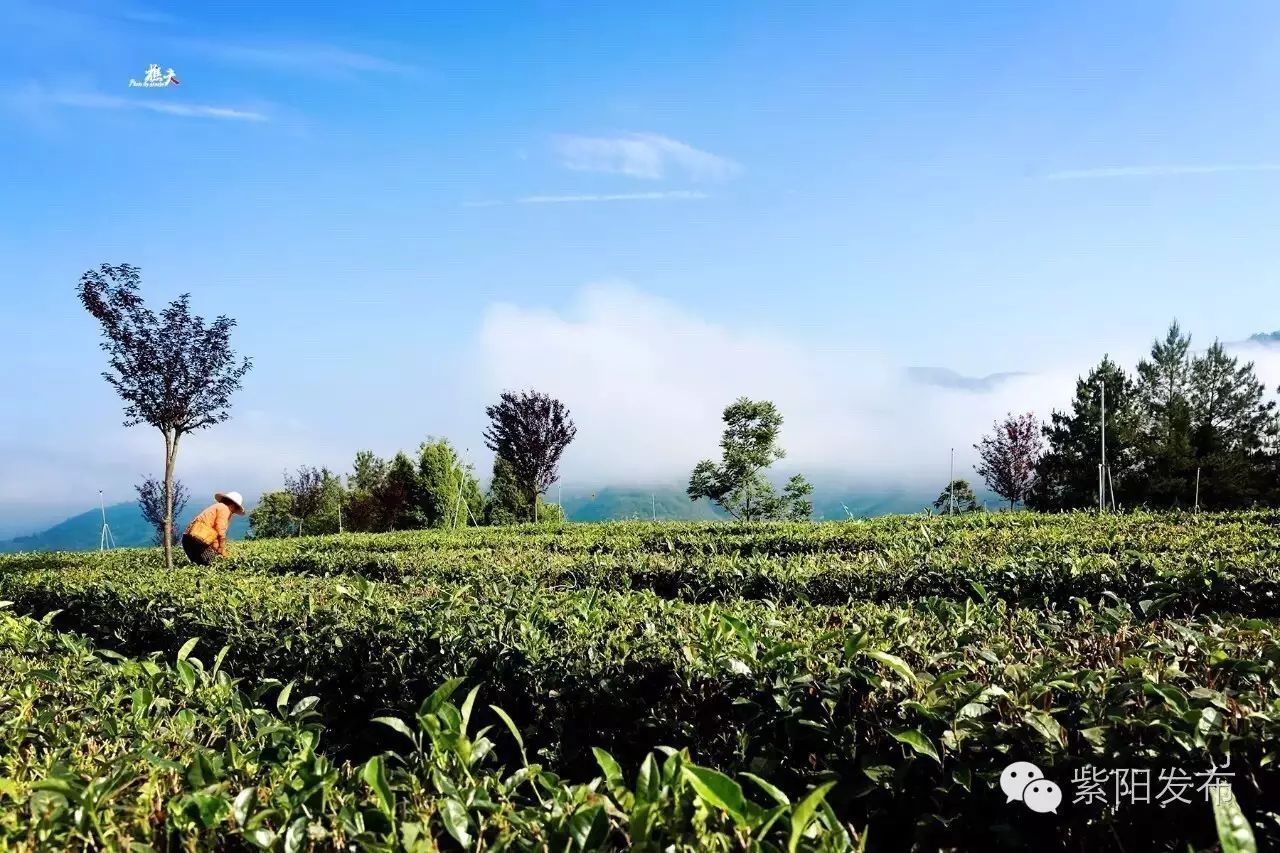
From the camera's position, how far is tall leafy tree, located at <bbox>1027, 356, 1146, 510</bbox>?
3241 cm

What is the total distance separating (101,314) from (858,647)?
34.2ft

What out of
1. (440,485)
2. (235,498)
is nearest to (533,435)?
(440,485)

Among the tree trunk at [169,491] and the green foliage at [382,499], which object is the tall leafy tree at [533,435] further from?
the tree trunk at [169,491]

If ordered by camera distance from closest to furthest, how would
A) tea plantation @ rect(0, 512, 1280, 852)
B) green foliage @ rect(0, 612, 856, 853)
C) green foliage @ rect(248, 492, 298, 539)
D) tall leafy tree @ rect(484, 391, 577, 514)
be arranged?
green foliage @ rect(0, 612, 856, 853), tea plantation @ rect(0, 512, 1280, 852), tall leafy tree @ rect(484, 391, 577, 514), green foliage @ rect(248, 492, 298, 539)

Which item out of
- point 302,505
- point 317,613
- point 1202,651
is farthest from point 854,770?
point 302,505

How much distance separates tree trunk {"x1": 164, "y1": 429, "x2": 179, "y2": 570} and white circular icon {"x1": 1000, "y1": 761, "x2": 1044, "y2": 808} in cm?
947

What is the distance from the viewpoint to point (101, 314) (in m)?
9.84

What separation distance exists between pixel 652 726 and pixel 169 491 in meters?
9.06

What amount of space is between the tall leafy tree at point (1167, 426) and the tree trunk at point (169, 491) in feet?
94.2

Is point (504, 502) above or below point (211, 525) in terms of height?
below

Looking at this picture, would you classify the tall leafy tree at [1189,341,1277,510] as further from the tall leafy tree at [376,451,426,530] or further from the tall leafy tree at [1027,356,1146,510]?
the tall leafy tree at [376,451,426,530]

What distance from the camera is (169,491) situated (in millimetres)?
9844

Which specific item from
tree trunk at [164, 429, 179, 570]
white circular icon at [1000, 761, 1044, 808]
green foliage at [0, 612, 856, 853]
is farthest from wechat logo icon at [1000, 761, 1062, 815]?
tree trunk at [164, 429, 179, 570]

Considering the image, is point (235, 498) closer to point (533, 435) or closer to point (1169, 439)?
point (533, 435)
